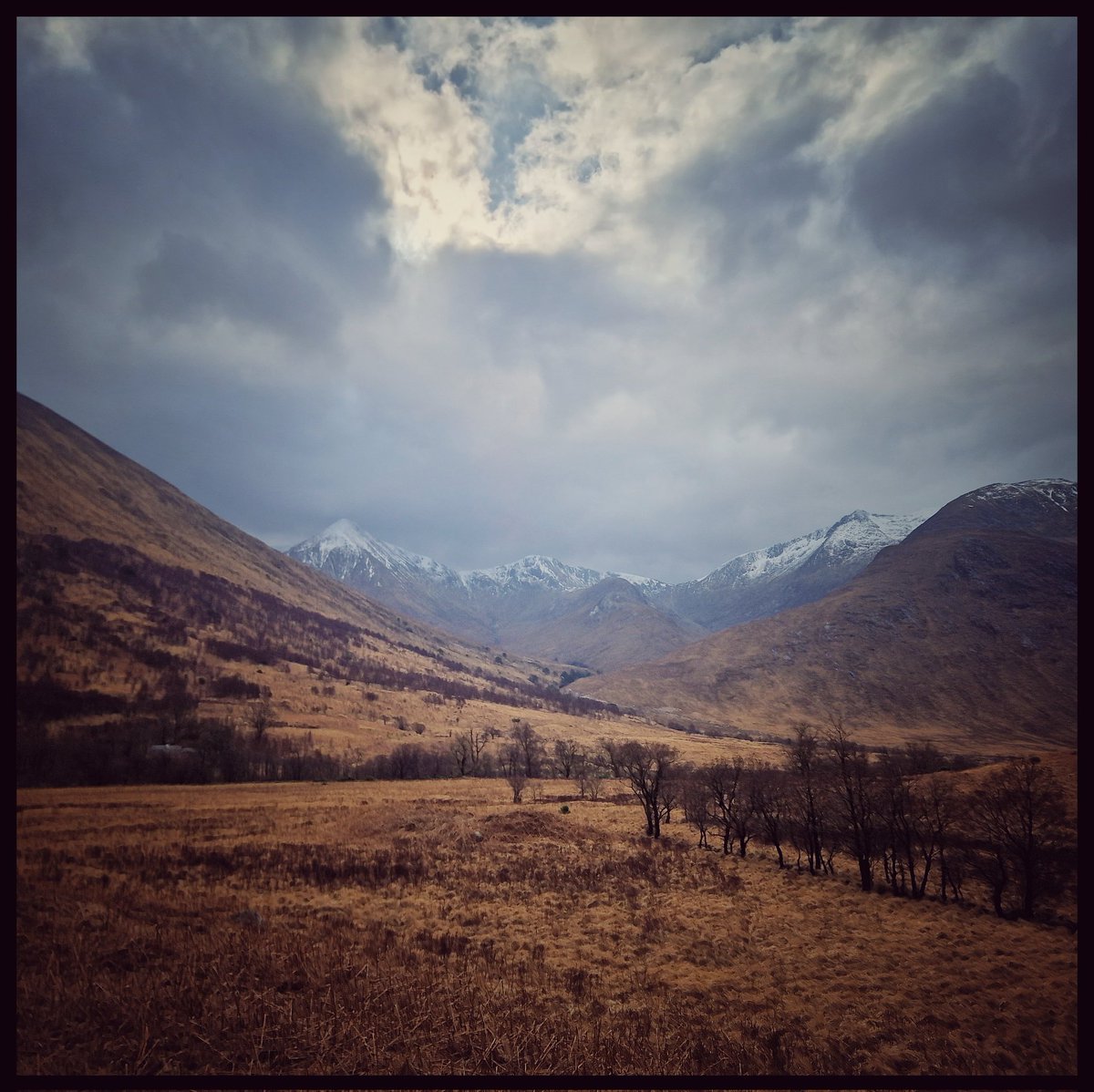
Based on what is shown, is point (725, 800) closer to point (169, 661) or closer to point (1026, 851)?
point (1026, 851)

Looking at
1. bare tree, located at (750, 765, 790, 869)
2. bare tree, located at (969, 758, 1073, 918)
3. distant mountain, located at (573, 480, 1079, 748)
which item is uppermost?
bare tree, located at (969, 758, 1073, 918)

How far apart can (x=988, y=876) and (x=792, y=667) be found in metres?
186

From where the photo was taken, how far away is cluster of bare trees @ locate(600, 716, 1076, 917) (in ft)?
71.7

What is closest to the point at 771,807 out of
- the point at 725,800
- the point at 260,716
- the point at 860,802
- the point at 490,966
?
the point at 725,800

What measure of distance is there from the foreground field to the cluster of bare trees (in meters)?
2.55

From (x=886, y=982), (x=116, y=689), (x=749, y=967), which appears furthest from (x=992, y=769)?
(x=116, y=689)

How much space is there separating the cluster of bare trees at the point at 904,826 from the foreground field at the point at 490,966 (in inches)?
100

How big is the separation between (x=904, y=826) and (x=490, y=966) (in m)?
22.2

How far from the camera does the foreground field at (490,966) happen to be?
8.75 metres

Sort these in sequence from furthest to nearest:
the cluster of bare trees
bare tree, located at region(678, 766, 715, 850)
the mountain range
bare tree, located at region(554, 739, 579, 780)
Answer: the mountain range < bare tree, located at region(554, 739, 579, 780) < bare tree, located at region(678, 766, 715, 850) < the cluster of bare trees

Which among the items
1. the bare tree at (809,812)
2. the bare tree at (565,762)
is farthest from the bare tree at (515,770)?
the bare tree at (809,812)

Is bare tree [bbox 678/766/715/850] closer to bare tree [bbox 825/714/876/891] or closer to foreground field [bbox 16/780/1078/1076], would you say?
foreground field [bbox 16/780/1078/1076]

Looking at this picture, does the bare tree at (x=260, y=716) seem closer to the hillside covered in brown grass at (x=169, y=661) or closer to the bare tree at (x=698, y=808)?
the hillside covered in brown grass at (x=169, y=661)

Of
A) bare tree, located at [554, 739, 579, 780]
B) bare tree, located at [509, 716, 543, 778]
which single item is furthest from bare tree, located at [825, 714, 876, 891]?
bare tree, located at [509, 716, 543, 778]
